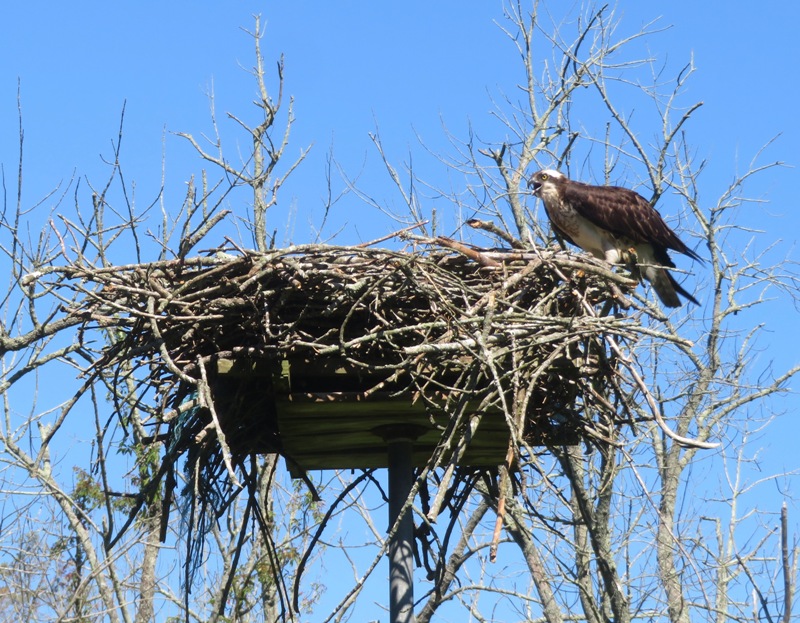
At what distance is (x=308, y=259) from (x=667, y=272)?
2587 mm

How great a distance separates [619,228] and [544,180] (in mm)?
708

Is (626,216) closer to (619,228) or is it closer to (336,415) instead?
(619,228)

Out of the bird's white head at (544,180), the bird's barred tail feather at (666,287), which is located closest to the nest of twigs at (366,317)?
the bird's barred tail feather at (666,287)

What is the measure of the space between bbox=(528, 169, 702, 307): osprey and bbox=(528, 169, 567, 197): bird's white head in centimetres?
3

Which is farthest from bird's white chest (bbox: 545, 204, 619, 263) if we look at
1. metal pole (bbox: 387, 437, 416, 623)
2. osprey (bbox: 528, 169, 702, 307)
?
metal pole (bbox: 387, 437, 416, 623)

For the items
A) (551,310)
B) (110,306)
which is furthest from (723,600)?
(110,306)

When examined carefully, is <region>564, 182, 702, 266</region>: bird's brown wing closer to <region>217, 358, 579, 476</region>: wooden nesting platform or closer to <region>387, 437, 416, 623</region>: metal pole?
<region>217, 358, 579, 476</region>: wooden nesting platform

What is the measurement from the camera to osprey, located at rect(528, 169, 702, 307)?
6742mm

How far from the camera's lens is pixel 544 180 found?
723cm

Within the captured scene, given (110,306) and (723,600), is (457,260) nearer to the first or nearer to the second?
(110,306)

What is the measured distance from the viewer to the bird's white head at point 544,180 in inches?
282

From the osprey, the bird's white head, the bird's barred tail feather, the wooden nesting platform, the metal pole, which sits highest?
the bird's white head

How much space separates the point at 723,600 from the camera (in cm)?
1123

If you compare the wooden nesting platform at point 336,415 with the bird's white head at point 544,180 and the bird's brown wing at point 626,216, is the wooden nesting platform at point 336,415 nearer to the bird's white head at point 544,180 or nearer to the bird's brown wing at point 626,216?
the bird's brown wing at point 626,216
